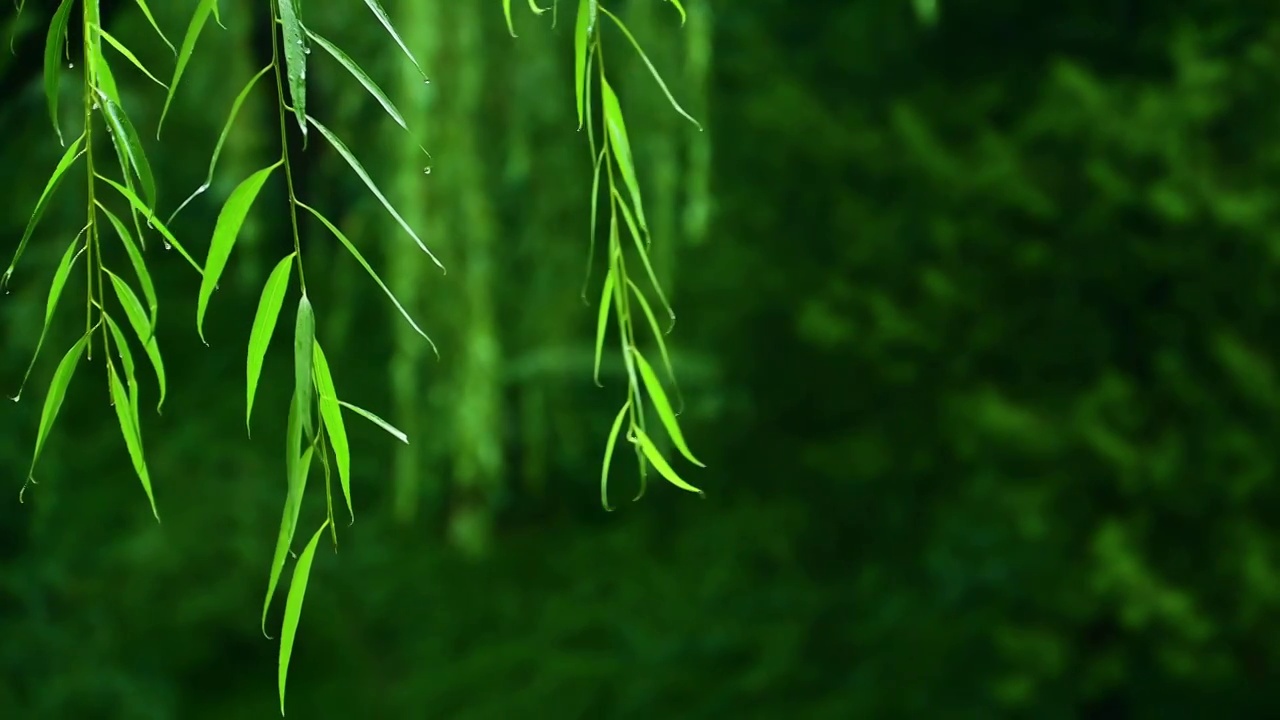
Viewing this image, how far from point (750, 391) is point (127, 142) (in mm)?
3140

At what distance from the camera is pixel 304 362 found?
1.95ft

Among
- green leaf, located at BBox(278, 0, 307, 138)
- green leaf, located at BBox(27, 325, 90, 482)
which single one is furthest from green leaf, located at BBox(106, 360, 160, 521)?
green leaf, located at BBox(278, 0, 307, 138)

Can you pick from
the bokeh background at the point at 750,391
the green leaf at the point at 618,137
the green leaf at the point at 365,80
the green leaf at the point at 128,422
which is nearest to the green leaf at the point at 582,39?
the green leaf at the point at 618,137

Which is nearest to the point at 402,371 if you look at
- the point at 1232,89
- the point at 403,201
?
the point at 403,201

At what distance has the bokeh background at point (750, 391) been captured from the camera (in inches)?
95.9

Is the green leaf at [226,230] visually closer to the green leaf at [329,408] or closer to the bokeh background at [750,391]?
the green leaf at [329,408]

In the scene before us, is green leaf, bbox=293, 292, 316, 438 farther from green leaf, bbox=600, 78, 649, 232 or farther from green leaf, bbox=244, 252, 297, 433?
green leaf, bbox=600, 78, 649, 232

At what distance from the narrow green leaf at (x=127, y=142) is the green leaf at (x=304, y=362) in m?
0.07

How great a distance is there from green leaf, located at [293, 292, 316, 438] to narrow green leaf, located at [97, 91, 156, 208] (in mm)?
73

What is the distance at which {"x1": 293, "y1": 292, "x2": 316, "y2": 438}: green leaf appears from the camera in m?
0.59

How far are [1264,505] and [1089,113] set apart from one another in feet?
2.56

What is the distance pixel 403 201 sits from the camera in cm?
202

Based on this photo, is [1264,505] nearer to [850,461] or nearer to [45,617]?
[850,461]

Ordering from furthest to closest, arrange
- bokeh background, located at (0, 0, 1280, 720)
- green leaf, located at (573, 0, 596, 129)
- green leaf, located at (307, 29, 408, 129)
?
bokeh background, located at (0, 0, 1280, 720)
green leaf, located at (573, 0, 596, 129)
green leaf, located at (307, 29, 408, 129)
